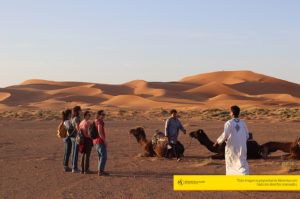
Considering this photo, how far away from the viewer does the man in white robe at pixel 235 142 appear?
496 inches

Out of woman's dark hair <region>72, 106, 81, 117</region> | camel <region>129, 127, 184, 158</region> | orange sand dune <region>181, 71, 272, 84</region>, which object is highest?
orange sand dune <region>181, 71, 272, 84</region>

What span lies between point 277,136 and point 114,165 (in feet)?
40.9

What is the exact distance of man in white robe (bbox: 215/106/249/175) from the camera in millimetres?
12602

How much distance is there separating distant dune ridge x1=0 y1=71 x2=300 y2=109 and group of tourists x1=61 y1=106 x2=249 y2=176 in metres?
55.0

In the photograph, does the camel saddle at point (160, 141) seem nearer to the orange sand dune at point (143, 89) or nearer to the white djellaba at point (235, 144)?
the white djellaba at point (235, 144)

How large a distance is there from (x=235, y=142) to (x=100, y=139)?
4.05m

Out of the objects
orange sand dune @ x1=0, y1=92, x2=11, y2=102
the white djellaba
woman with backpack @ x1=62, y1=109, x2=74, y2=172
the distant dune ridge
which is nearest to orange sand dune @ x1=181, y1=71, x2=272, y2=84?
the distant dune ridge

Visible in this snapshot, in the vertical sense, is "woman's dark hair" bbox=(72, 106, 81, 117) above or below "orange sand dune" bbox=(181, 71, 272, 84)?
below

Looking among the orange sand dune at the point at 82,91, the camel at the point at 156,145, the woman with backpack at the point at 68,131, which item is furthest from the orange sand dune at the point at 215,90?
the woman with backpack at the point at 68,131

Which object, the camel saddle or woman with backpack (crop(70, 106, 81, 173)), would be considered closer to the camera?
woman with backpack (crop(70, 106, 81, 173))

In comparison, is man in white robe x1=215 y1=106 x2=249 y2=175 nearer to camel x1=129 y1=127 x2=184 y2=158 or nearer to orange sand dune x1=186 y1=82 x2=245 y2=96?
camel x1=129 y1=127 x2=184 y2=158

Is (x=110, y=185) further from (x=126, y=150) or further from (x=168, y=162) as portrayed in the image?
(x=126, y=150)

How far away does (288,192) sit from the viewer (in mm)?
12953

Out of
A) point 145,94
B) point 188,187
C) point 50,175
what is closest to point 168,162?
point 50,175
